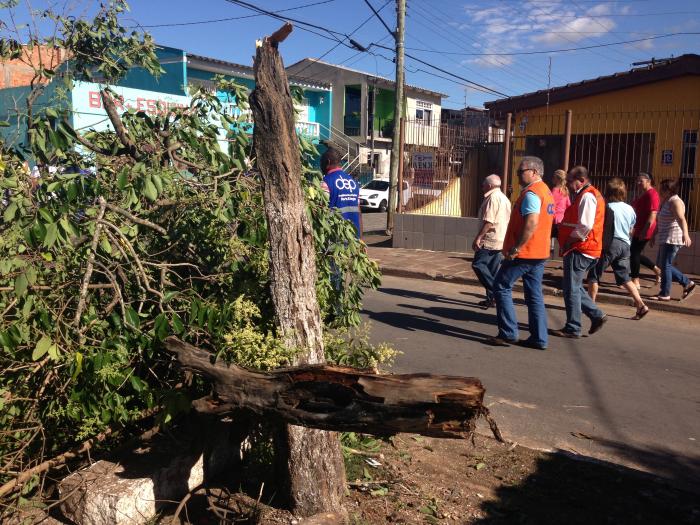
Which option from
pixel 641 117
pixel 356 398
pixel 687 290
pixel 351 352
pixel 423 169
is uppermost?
pixel 641 117

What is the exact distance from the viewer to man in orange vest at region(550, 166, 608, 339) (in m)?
6.99

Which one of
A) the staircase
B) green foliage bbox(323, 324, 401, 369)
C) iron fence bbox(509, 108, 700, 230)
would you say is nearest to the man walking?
green foliage bbox(323, 324, 401, 369)

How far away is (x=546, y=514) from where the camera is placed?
3.38 metres

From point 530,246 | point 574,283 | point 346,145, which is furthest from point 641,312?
point 346,145

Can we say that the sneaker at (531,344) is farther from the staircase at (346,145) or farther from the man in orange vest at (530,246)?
the staircase at (346,145)

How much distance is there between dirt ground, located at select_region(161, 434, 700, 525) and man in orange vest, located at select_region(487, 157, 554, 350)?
270cm

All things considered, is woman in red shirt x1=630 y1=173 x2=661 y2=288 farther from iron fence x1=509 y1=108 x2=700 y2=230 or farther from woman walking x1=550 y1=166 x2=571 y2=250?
iron fence x1=509 y1=108 x2=700 y2=230

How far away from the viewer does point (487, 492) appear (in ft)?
11.8

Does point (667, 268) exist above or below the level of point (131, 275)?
below

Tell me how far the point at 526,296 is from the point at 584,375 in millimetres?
1022

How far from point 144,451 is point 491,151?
12.3m

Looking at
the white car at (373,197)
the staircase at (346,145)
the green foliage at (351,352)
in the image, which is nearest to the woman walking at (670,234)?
the green foliage at (351,352)

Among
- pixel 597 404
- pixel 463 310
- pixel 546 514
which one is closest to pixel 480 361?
pixel 597 404

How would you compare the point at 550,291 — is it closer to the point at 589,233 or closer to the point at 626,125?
the point at 589,233
